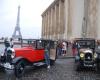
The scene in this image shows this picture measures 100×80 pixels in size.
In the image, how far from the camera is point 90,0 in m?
49.2

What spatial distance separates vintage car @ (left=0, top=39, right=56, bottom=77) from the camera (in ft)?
52.7

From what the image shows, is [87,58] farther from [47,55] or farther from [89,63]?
[47,55]

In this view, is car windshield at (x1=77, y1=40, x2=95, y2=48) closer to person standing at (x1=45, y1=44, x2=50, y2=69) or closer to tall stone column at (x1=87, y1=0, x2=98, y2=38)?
person standing at (x1=45, y1=44, x2=50, y2=69)

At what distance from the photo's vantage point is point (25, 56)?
57.4 feet

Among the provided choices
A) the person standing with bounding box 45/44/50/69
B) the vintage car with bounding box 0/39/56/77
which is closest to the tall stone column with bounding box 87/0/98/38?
the vintage car with bounding box 0/39/56/77

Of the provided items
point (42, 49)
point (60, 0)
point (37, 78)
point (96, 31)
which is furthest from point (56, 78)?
point (60, 0)

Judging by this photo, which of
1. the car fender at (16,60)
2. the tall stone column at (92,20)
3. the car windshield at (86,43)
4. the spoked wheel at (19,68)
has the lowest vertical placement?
the spoked wheel at (19,68)

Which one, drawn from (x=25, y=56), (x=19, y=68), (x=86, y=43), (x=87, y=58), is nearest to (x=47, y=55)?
(x=87, y=58)

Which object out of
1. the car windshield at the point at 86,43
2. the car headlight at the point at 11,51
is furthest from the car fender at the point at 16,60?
the car windshield at the point at 86,43

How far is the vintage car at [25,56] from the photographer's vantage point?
16.1m

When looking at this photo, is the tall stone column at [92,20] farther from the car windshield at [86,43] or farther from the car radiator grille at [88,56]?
the car radiator grille at [88,56]

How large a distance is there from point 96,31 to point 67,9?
11.5m

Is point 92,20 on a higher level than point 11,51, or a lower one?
higher

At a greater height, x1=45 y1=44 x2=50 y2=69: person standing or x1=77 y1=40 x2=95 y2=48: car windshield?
x1=77 y1=40 x2=95 y2=48: car windshield
